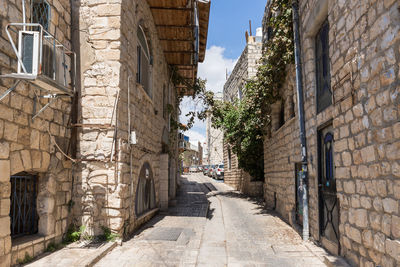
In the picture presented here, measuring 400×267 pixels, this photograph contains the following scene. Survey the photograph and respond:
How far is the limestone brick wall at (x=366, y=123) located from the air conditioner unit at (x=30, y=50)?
4.12 metres

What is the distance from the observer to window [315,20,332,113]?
18.5ft

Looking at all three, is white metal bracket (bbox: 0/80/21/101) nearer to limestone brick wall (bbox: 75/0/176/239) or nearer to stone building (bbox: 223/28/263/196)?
limestone brick wall (bbox: 75/0/176/239)

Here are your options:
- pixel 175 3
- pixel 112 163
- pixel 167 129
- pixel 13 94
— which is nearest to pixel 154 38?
pixel 175 3

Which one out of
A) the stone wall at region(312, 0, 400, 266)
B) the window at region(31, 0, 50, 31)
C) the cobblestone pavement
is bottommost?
the cobblestone pavement

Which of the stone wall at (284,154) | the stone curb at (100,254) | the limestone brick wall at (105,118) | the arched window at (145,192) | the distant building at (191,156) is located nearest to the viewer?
the stone curb at (100,254)

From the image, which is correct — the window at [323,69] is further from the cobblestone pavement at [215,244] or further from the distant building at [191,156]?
the distant building at [191,156]

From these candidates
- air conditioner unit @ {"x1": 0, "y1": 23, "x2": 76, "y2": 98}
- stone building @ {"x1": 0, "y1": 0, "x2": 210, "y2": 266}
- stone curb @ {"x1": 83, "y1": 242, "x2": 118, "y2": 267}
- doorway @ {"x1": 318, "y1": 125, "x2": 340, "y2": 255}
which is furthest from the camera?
doorway @ {"x1": 318, "y1": 125, "x2": 340, "y2": 255}

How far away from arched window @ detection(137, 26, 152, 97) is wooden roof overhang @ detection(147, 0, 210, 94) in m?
1.00

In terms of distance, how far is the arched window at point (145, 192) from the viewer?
25.6 feet

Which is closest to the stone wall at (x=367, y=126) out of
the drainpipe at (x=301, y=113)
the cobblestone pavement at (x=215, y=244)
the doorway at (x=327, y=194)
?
the doorway at (x=327, y=194)

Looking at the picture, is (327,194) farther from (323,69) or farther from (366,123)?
(323,69)

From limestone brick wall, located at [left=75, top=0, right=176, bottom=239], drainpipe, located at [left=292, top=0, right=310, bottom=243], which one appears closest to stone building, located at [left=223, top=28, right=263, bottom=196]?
drainpipe, located at [left=292, top=0, right=310, bottom=243]

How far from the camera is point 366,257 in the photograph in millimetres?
3943

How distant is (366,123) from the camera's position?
385 cm
